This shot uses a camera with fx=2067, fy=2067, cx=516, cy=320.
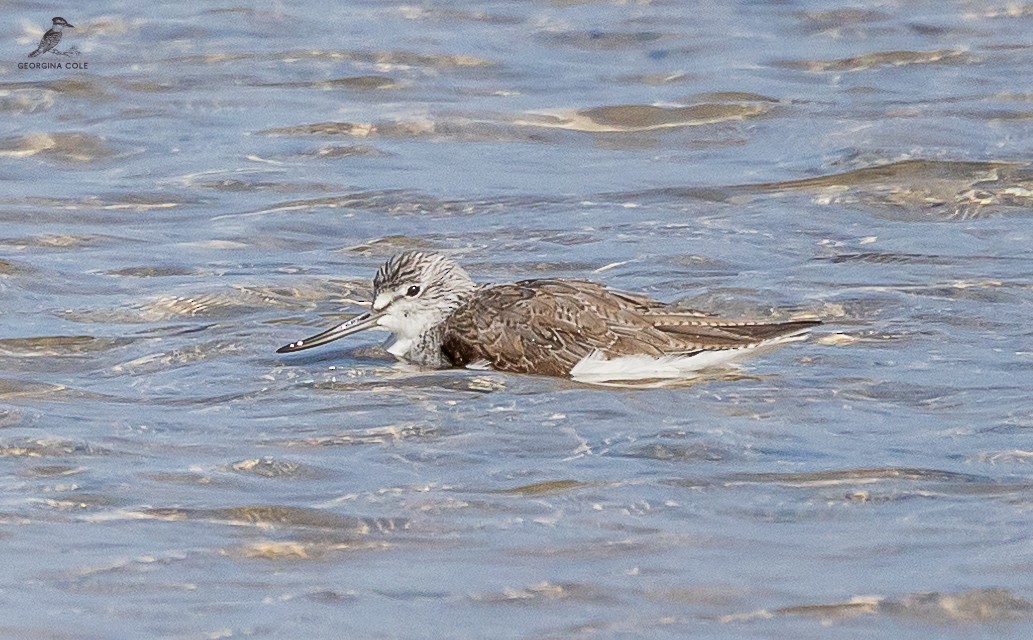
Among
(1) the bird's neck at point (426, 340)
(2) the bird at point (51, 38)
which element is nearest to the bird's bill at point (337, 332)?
(1) the bird's neck at point (426, 340)

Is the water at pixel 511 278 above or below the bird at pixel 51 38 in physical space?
below

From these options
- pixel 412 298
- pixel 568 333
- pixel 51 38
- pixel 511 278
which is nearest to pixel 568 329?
pixel 568 333

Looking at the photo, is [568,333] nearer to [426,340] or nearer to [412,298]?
[426,340]

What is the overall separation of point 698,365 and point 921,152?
14.9ft

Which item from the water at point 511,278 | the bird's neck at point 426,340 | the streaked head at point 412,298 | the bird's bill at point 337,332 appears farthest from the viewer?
the streaked head at point 412,298

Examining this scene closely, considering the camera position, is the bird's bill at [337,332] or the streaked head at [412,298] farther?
the streaked head at [412,298]

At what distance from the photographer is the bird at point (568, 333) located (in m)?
8.54

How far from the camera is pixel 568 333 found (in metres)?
8.59

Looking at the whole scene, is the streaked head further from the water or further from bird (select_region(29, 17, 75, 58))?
bird (select_region(29, 17, 75, 58))

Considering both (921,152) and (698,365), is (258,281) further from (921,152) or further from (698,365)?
(921,152)

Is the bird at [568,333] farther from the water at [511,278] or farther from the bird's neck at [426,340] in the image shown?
the water at [511,278]

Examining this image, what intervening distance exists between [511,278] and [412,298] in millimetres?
1219

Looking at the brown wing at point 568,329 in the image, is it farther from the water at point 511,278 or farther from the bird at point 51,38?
the bird at point 51,38

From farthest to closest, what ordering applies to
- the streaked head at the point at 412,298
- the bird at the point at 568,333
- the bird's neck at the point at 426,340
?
the streaked head at the point at 412,298 < the bird's neck at the point at 426,340 < the bird at the point at 568,333
